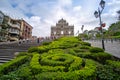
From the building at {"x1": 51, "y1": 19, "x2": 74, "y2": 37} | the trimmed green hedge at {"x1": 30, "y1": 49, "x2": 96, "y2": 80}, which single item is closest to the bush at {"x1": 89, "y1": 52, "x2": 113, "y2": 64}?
the trimmed green hedge at {"x1": 30, "y1": 49, "x2": 96, "y2": 80}

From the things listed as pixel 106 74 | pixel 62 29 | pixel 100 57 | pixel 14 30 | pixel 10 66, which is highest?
pixel 62 29

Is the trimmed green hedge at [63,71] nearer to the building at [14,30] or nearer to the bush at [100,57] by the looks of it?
the bush at [100,57]

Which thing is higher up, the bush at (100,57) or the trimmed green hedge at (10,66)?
the bush at (100,57)

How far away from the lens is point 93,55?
757cm

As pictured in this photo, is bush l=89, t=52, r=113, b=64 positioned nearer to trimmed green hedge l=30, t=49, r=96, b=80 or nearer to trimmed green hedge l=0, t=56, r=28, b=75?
trimmed green hedge l=30, t=49, r=96, b=80

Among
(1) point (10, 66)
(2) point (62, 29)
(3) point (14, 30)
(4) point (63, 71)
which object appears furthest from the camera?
(2) point (62, 29)

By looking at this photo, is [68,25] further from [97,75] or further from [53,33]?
[97,75]

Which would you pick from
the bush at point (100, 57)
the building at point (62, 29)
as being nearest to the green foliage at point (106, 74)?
the bush at point (100, 57)

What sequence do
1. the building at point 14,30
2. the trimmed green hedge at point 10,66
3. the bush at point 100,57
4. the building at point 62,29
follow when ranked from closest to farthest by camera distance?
the trimmed green hedge at point 10,66 < the bush at point 100,57 < the building at point 14,30 < the building at point 62,29

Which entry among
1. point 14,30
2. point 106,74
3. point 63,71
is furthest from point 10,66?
point 14,30

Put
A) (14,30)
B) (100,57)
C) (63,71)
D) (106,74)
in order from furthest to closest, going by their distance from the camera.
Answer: (14,30)
(100,57)
(106,74)
(63,71)

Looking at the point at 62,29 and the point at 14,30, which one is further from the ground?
the point at 62,29

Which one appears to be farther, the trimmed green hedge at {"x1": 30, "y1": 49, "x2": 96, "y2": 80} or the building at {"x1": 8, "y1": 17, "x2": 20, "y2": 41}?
the building at {"x1": 8, "y1": 17, "x2": 20, "y2": 41}

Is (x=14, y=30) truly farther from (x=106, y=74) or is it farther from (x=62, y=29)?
(x=106, y=74)
